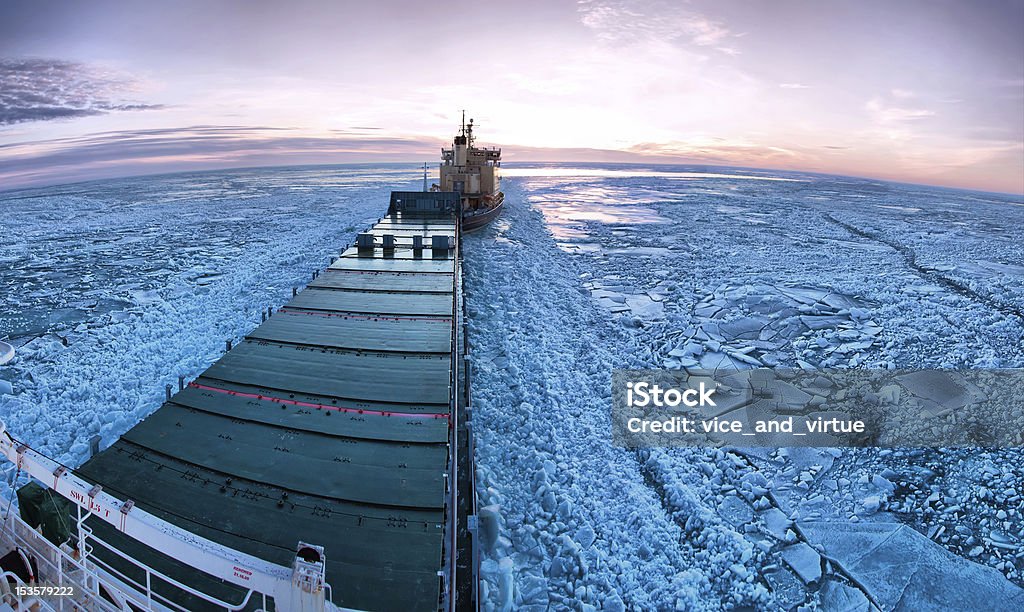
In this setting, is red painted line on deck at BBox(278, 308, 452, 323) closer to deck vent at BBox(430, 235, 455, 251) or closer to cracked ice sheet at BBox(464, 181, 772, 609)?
cracked ice sheet at BBox(464, 181, 772, 609)

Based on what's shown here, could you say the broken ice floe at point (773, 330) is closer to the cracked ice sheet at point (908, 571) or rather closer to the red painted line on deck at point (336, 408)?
the cracked ice sheet at point (908, 571)

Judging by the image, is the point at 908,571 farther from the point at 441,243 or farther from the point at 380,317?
the point at 441,243

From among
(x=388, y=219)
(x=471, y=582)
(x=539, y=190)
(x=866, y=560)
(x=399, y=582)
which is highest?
(x=539, y=190)

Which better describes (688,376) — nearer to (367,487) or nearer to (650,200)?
(367,487)

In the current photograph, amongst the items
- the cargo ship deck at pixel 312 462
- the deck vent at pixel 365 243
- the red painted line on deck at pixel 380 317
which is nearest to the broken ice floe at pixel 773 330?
the red painted line on deck at pixel 380 317

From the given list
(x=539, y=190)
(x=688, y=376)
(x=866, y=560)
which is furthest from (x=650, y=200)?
(x=866, y=560)

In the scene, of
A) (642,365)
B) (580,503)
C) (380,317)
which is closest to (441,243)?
(380,317)

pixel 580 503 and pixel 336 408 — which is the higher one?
pixel 336 408

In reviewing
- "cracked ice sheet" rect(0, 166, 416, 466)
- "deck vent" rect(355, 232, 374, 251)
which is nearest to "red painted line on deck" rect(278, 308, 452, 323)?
"cracked ice sheet" rect(0, 166, 416, 466)
